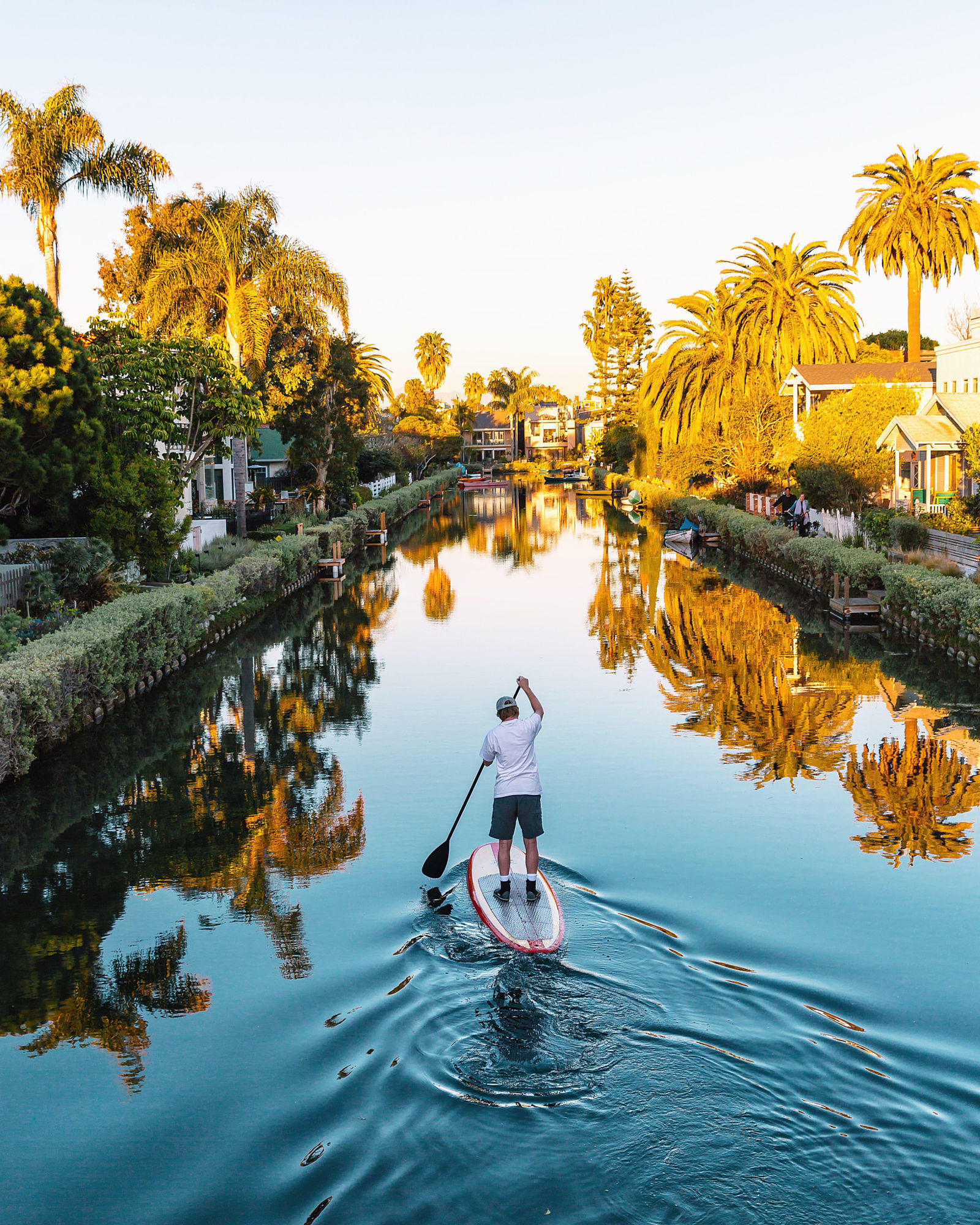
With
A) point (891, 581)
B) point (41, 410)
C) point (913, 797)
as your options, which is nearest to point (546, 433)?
point (891, 581)

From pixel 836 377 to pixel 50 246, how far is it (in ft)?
126

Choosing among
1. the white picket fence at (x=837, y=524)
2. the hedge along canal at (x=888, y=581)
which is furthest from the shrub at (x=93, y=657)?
the white picket fence at (x=837, y=524)

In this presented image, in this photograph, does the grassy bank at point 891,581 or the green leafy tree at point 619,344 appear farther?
the green leafy tree at point 619,344

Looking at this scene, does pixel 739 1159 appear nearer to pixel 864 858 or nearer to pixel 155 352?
pixel 864 858

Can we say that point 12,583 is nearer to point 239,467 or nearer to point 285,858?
point 285,858

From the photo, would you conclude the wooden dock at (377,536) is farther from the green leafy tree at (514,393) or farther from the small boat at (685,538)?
the green leafy tree at (514,393)

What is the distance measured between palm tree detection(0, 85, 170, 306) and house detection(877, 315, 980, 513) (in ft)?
93.4

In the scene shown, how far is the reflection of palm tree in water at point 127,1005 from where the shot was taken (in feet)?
26.9

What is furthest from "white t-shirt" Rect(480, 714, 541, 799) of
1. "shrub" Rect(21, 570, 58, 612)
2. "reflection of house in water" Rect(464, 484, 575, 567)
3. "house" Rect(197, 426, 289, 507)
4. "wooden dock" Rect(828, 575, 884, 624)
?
"reflection of house in water" Rect(464, 484, 575, 567)

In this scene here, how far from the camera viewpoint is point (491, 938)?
378 inches

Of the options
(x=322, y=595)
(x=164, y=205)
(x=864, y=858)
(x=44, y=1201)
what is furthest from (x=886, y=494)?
(x=44, y=1201)

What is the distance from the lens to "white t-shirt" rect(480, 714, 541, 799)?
1005cm

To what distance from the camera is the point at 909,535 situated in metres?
31.4

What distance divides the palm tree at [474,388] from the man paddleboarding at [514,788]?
17523 centimetres
